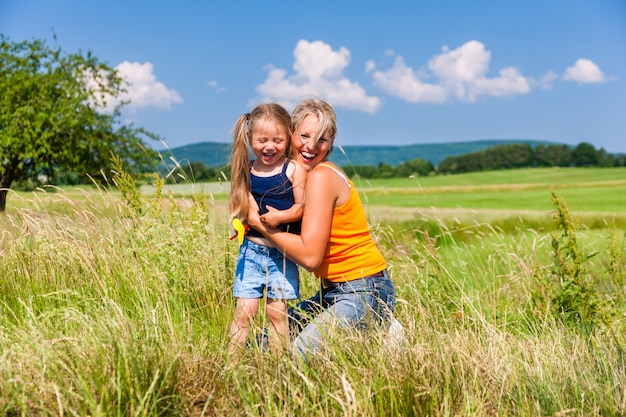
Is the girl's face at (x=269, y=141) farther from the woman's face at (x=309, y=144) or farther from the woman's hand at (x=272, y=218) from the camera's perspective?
the woman's hand at (x=272, y=218)

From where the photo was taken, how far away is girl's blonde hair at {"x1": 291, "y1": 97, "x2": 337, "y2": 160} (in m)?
3.47

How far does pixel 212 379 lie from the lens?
292cm

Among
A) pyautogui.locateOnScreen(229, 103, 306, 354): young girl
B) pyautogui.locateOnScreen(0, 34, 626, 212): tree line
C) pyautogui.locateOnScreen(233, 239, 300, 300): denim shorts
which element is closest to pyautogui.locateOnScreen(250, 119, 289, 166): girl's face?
pyautogui.locateOnScreen(229, 103, 306, 354): young girl

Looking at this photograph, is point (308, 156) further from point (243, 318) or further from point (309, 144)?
point (243, 318)

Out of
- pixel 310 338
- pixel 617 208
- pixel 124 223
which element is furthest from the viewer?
pixel 617 208

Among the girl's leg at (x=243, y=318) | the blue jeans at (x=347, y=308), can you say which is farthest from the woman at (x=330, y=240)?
the girl's leg at (x=243, y=318)

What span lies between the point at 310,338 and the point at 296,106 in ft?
4.39

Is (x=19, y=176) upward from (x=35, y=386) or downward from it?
upward

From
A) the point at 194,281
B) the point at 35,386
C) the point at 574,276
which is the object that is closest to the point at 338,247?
the point at 194,281

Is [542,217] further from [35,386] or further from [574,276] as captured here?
[35,386]

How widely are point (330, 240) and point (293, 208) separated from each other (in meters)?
0.29

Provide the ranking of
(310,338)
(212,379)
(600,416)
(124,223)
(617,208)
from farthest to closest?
1. (617,208)
2. (124,223)
3. (310,338)
4. (212,379)
5. (600,416)

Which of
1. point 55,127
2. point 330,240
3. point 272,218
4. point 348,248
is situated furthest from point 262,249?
point 55,127

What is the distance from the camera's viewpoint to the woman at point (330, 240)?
132 inches
